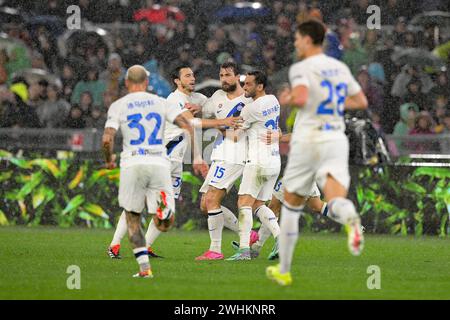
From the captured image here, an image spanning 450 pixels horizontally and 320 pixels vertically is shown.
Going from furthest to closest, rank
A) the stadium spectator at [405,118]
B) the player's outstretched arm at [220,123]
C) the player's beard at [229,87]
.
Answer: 1. the stadium spectator at [405,118]
2. the player's beard at [229,87]
3. the player's outstretched arm at [220,123]

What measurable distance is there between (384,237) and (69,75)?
7399 millimetres

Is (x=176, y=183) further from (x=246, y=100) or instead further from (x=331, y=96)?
(x=331, y=96)

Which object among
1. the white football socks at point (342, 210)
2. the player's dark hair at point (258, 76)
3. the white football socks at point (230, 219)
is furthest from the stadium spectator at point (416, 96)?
the white football socks at point (342, 210)

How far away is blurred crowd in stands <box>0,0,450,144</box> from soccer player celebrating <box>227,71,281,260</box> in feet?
17.1

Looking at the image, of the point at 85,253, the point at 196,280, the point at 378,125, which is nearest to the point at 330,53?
Result: the point at 378,125

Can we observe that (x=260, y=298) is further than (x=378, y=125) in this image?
No

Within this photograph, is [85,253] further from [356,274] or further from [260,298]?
[260,298]

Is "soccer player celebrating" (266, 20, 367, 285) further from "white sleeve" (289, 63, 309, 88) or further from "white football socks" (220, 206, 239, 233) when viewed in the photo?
"white football socks" (220, 206, 239, 233)

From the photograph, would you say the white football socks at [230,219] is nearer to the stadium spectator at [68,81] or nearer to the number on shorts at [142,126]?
the number on shorts at [142,126]

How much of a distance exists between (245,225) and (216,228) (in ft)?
1.51

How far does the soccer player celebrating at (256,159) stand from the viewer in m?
13.9

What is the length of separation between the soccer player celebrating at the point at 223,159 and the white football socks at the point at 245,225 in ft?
1.14

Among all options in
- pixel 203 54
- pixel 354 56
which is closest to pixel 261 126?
pixel 354 56

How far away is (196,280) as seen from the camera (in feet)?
37.9
